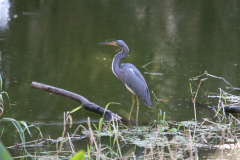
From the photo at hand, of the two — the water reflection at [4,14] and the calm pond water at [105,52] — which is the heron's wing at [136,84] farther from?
the water reflection at [4,14]

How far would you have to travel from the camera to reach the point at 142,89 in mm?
5078

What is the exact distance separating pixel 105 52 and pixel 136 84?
3.48 metres

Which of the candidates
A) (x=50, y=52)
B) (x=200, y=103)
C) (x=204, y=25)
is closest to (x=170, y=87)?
(x=200, y=103)

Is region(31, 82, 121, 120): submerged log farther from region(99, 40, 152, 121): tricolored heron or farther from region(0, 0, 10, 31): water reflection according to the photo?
region(0, 0, 10, 31): water reflection

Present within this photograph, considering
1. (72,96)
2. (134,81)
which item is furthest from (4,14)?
(134,81)

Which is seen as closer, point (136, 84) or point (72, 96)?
point (72, 96)

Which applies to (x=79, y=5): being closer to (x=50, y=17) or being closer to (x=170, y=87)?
(x=50, y=17)

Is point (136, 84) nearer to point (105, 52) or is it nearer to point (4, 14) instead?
point (105, 52)

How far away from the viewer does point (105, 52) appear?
27.8 ft

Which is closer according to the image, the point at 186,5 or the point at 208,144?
the point at 208,144

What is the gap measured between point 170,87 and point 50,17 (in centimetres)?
665

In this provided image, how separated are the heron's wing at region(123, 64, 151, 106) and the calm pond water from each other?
300 mm

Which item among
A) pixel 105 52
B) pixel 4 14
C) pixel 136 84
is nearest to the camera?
pixel 136 84

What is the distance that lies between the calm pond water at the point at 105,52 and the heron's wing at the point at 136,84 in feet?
0.99
